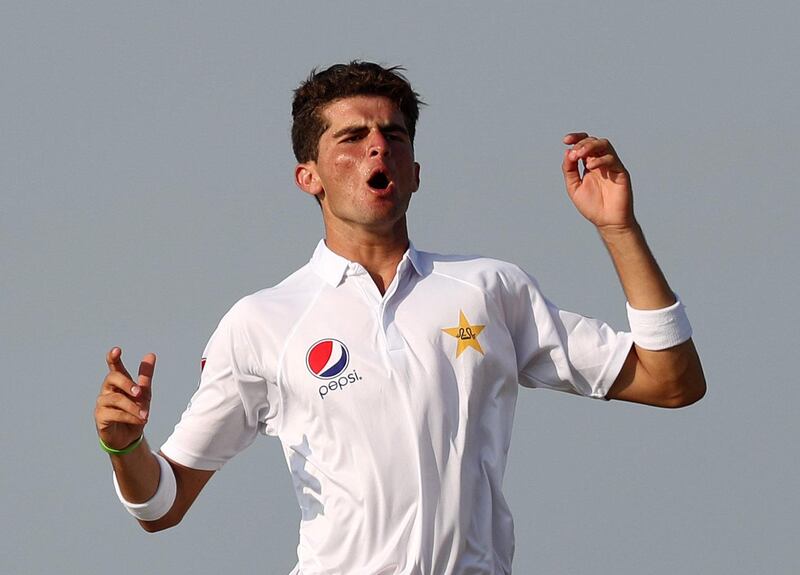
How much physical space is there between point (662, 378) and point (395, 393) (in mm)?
1294

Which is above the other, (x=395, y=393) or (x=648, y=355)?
(x=648, y=355)

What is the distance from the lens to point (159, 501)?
765cm

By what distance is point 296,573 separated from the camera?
24.6ft

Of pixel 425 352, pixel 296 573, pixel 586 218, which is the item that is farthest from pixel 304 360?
pixel 586 218

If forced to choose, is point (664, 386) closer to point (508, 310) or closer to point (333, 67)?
point (508, 310)

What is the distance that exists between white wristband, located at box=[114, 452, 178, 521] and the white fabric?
0.63ft

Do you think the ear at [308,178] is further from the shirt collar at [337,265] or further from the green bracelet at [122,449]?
the green bracelet at [122,449]

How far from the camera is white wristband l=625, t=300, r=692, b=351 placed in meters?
7.25

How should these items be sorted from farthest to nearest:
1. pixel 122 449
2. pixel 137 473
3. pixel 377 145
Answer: pixel 377 145 → pixel 137 473 → pixel 122 449

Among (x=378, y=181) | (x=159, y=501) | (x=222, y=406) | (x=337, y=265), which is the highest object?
(x=378, y=181)

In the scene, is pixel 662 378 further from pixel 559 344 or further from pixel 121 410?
pixel 121 410

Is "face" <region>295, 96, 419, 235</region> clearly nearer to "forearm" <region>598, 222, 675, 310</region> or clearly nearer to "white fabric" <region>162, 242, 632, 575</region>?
"white fabric" <region>162, 242, 632, 575</region>

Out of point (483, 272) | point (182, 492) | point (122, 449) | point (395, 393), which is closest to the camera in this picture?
point (395, 393)

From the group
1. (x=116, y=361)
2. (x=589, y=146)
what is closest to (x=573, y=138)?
(x=589, y=146)
